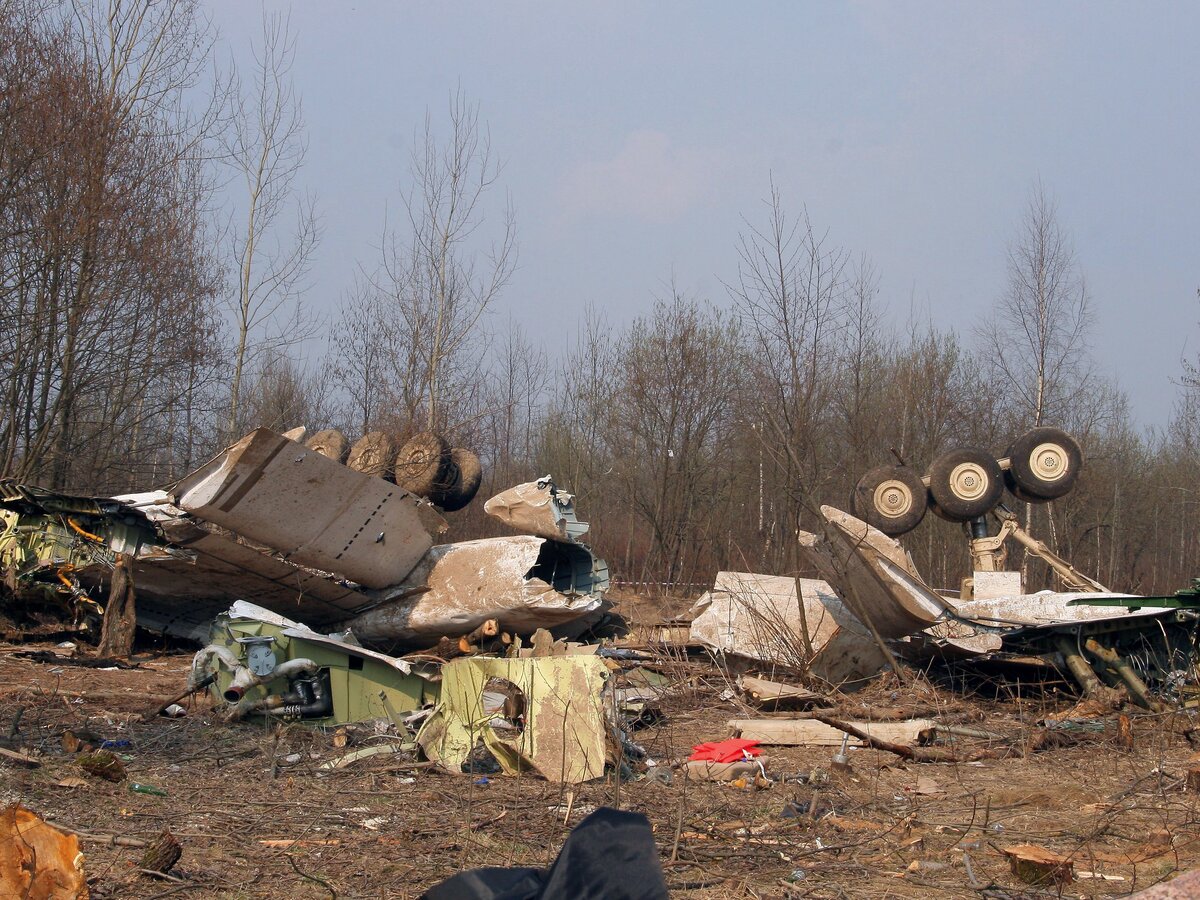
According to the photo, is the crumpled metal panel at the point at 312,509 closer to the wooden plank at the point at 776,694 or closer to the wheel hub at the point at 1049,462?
the wooden plank at the point at 776,694

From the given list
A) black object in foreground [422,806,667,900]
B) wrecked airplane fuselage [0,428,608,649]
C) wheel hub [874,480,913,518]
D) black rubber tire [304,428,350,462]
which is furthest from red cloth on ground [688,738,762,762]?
black rubber tire [304,428,350,462]

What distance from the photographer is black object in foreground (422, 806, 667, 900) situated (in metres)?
2.56

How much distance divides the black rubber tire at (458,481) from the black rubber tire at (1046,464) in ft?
24.0

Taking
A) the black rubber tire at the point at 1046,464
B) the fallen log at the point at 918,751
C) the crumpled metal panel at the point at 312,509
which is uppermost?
the black rubber tire at the point at 1046,464

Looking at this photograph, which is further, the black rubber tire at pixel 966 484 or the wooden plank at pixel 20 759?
the black rubber tire at pixel 966 484

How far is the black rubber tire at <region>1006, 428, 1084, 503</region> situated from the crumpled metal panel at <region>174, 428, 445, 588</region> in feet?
22.4

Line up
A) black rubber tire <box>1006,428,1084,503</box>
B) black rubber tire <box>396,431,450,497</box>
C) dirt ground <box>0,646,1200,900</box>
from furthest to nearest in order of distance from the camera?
black rubber tire <box>396,431,450,497</box> < black rubber tire <box>1006,428,1084,503</box> < dirt ground <box>0,646,1200,900</box>

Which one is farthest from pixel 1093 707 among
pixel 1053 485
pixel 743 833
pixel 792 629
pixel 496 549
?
pixel 496 549

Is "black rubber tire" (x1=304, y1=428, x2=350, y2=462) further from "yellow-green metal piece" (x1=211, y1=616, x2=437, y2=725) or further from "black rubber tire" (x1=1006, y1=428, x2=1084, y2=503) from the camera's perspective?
"black rubber tire" (x1=1006, y1=428, x2=1084, y2=503)

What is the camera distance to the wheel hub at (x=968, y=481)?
1162 cm

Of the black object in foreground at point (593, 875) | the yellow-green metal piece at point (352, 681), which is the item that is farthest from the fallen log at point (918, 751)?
the black object in foreground at point (593, 875)

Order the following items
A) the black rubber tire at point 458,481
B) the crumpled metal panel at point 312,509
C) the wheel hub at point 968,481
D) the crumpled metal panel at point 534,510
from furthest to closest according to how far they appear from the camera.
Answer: the black rubber tire at point 458,481 → the crumpled metal panel at point 534,510 → the wheel hub at point 968,481 → the crumpled metal panel at point 312,509

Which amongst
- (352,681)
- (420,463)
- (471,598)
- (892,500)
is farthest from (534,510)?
(352,681)

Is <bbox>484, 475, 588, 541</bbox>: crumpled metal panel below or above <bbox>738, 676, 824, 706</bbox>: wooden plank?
above
